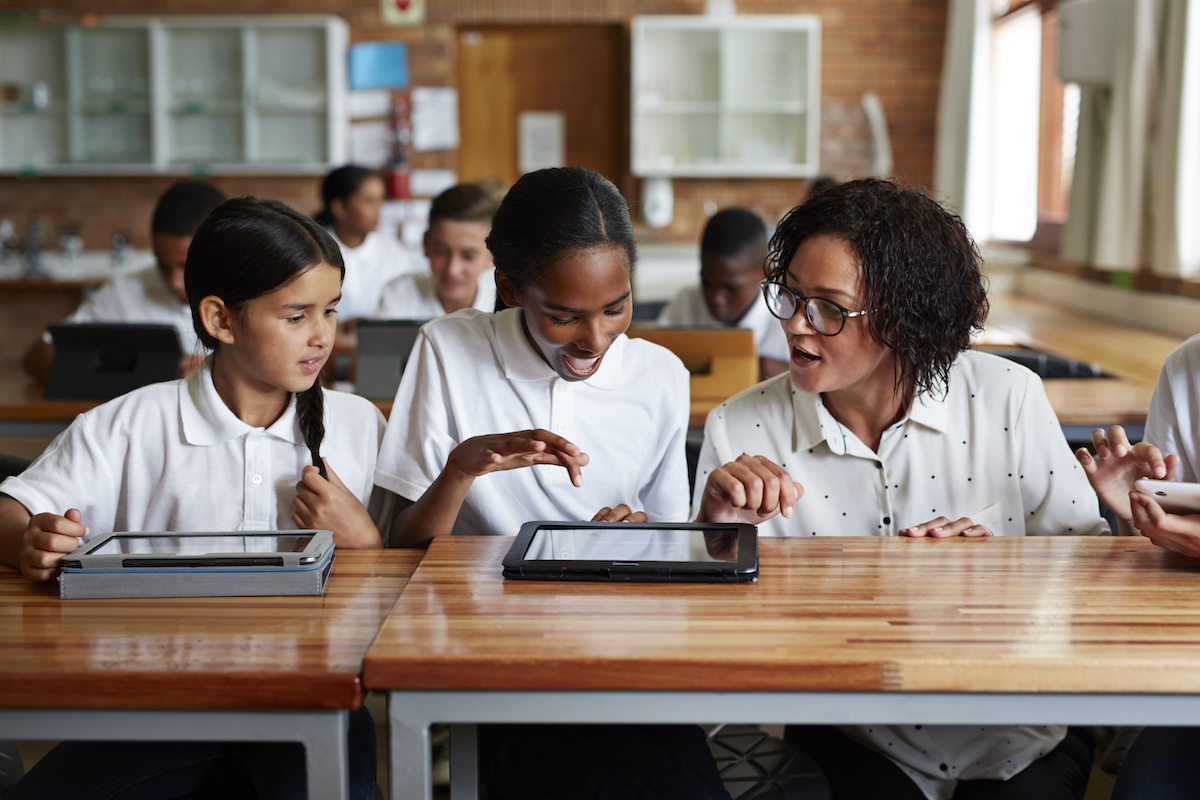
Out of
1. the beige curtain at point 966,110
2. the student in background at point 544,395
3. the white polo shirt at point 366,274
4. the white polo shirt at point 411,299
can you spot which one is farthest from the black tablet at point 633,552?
the beige curtain at point 966,110

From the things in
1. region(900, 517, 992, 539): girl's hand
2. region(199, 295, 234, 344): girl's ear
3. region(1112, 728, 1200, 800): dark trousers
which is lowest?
region(1112, 728, 1200, 800): dark trousers

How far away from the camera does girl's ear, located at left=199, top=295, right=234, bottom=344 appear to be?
1.48m

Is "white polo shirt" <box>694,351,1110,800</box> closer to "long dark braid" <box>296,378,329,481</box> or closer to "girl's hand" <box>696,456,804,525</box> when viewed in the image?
"girl's hand" <box>696,456,804,525</box>

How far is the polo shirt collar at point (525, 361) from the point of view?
1.61m

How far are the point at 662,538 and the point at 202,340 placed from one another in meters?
0.72

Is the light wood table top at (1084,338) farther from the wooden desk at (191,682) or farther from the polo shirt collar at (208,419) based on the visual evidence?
the wooden desk at (191,682)

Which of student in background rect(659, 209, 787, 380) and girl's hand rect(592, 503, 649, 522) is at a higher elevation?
student in background rect(659, 209, 787, 380)

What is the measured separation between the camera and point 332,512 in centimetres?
137

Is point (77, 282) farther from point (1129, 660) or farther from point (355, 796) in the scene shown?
point (1129, 660)

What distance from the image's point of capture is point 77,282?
5957mm

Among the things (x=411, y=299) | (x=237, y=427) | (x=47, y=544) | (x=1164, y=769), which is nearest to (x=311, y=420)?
(x=237, y=427)

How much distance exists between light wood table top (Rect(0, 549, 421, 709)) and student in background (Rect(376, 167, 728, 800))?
30 centimetres

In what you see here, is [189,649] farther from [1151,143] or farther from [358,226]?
[1151,143]

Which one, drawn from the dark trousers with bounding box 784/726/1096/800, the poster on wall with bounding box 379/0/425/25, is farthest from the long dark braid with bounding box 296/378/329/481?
the poster on wall with bounding box 379/0/425/25
